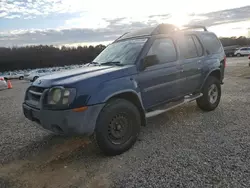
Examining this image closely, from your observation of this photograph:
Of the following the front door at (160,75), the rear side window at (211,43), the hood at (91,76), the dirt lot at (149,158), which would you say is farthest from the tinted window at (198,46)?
the hood at (91,76)

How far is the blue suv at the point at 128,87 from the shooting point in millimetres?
3766

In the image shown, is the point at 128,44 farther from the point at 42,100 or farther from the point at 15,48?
the point at 15,48

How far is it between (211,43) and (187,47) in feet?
3.67

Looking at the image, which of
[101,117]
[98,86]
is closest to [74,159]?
[101,117]

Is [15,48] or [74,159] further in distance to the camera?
[15,48]

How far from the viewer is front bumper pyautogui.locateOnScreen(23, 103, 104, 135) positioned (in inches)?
146

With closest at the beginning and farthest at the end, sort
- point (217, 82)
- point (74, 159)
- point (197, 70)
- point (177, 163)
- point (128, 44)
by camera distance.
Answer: point (177, 163) < point (74, 159) < point (128, 44) < point (197, 70) < point (217, 82)

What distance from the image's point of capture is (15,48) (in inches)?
3219

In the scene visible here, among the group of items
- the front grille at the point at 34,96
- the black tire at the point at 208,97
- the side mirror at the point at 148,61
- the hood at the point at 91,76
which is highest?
the side mirror at the point at 148,61

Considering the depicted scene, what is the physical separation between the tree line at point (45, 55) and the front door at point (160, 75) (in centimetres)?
6542

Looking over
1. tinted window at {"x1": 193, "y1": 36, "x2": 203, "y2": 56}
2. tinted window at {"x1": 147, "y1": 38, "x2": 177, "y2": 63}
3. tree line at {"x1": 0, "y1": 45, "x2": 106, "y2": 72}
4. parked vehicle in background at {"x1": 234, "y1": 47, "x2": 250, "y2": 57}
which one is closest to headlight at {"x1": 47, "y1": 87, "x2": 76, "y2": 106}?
tinted window at {"x1": 147, "y1": 38, "x2": 177, "y2": 63}

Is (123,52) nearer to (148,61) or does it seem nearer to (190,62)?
(148,61)

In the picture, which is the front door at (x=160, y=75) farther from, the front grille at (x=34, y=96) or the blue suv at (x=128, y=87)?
the front grille at (x=34, y=96)

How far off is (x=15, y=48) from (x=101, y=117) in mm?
86702
